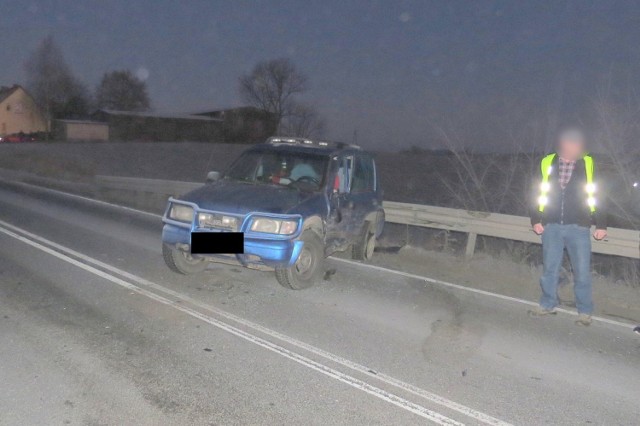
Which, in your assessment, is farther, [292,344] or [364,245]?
[364,245]

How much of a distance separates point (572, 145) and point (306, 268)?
3.43 meters

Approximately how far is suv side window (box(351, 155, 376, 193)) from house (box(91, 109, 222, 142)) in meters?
61.3

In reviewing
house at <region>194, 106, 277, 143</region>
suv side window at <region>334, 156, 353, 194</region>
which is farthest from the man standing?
house at <region>194, 106, 277, 143</region>

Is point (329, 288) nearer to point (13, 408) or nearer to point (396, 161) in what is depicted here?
point (13, 408)

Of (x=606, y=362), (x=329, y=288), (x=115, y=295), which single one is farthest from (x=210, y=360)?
(x=606, y=362)

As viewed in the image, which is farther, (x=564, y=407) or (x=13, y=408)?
(x=564, y=407)

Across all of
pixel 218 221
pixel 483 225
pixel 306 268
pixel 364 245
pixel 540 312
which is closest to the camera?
pixel 540 312

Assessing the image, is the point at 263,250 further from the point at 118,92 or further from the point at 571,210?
the point at 118,92

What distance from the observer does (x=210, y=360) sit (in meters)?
5.18

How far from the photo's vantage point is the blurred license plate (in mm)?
7125

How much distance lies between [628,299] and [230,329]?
5.41 metres

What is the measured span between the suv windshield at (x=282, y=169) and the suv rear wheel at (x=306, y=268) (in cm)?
81

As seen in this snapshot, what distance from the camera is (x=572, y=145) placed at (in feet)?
21.3

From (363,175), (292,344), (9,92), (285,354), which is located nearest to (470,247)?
(363,175)
